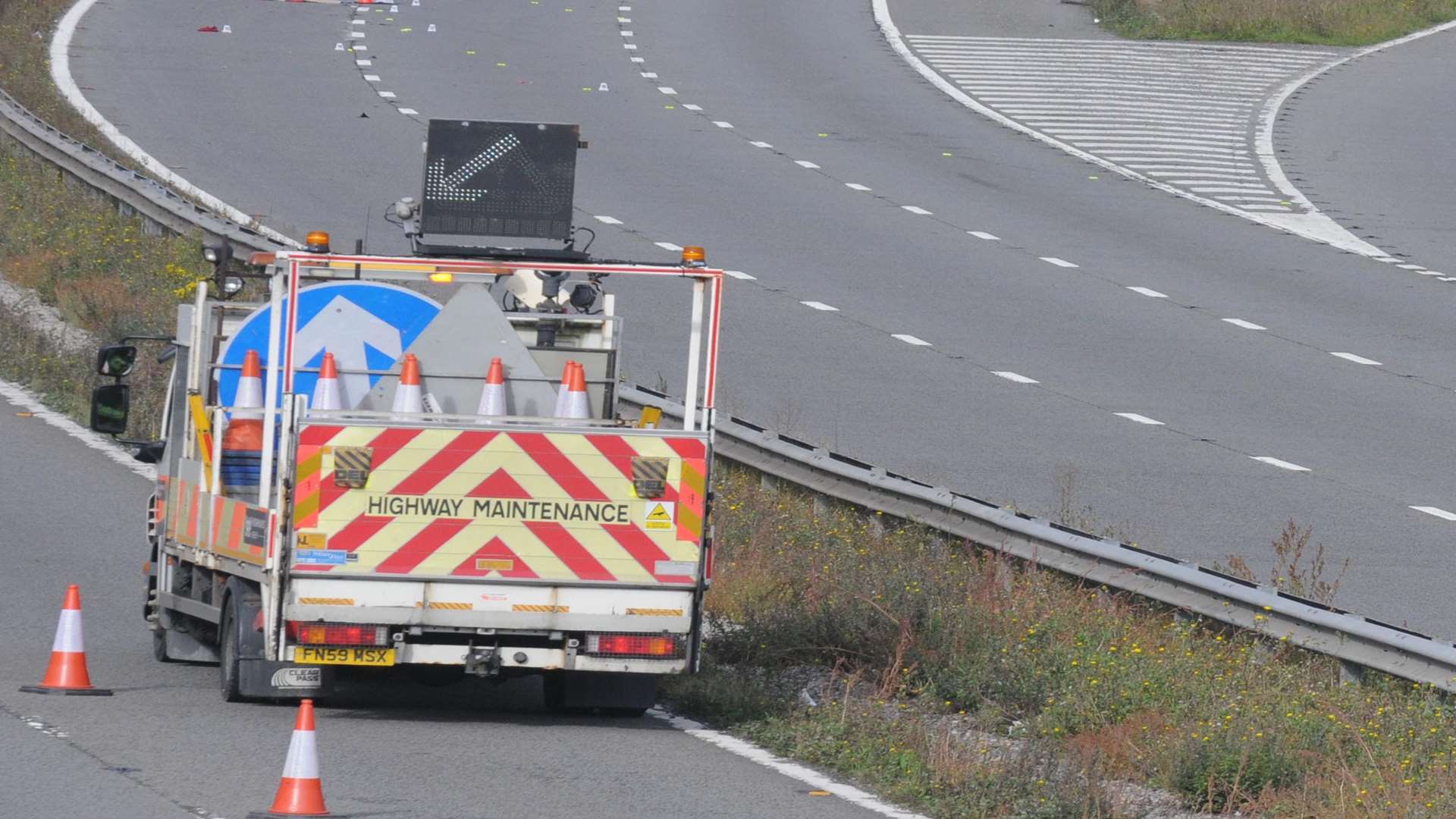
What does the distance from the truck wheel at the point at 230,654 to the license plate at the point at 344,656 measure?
2.11 ft

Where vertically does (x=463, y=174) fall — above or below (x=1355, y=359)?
above

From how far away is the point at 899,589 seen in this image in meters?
11.8

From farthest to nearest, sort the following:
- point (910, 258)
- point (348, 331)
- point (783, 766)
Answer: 1. point (910, 258)
2. point (348, 331)
3. point (783, 766)

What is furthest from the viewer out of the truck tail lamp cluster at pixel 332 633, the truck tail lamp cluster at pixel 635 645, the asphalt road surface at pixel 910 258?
the asphalt road surface at pixel 910 258

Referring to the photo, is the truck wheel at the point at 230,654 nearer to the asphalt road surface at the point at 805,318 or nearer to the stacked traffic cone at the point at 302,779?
the asphalt road surface at the point at 805,318

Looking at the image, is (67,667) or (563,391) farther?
(563,391)

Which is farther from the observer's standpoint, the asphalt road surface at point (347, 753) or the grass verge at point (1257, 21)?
the grass verge at point (1257, 21)

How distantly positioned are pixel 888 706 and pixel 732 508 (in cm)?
395

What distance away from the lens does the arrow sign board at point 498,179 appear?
35.6 ft

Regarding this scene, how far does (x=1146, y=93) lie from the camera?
3628cm

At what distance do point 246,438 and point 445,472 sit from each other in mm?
1531

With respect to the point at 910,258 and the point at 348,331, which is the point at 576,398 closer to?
the point at 348,331

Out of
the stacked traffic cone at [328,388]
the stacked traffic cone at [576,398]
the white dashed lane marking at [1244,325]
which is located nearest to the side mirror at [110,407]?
the stacked traffic cone at [328,388]

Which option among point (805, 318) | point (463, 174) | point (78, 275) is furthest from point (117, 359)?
point (78, 275)
